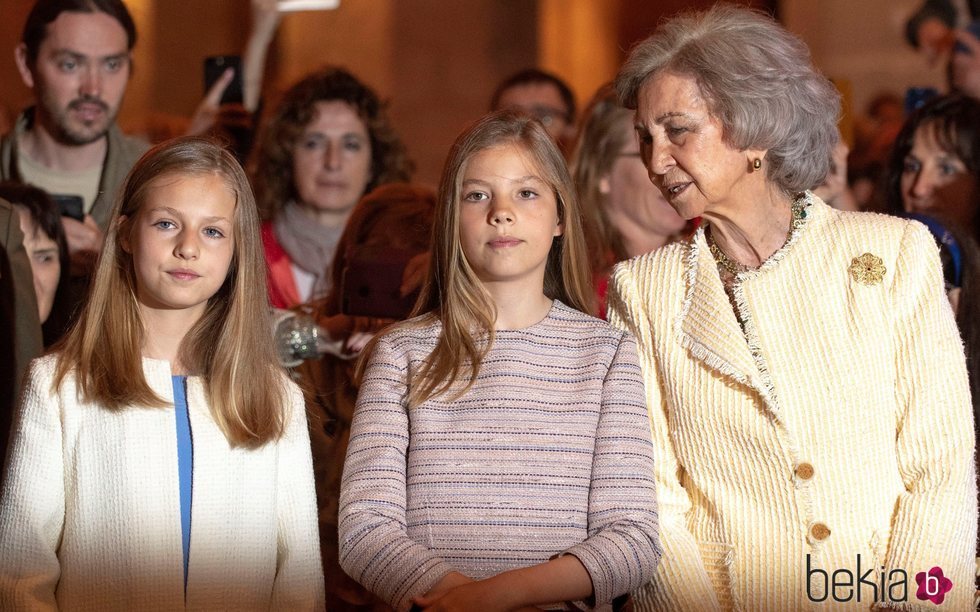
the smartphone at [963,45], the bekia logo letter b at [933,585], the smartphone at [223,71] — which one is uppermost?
the smartphone at [963,45]

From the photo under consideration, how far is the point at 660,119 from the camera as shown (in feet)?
7.86

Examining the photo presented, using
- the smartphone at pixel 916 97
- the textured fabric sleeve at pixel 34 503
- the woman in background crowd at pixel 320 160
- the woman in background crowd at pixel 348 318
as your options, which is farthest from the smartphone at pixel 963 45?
the textured fabric sleeve at pixel 34 503

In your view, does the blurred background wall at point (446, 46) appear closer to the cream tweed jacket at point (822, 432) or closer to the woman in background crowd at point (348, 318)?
the woman in background crowd at point (348, 318)

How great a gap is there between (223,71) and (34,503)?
2.45 metres

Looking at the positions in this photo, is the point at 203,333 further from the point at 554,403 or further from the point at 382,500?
the point at 554,403

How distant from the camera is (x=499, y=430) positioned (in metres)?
2.31

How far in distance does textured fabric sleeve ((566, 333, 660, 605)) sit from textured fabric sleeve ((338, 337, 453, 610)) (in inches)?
10.1

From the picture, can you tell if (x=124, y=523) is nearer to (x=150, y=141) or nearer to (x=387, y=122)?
(x=387, y=122)

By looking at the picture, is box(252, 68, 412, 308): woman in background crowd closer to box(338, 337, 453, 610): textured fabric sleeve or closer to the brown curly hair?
the brown curly hair

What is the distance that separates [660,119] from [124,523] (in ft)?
3.88

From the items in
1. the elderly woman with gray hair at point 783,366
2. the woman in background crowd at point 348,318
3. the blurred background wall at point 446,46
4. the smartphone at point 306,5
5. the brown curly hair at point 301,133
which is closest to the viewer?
the elderly woman with gray hair at point 783,366

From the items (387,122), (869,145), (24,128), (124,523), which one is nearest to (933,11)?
(869,145)

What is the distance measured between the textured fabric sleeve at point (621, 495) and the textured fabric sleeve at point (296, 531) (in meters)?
0.49

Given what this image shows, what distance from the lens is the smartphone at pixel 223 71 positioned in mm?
4406
